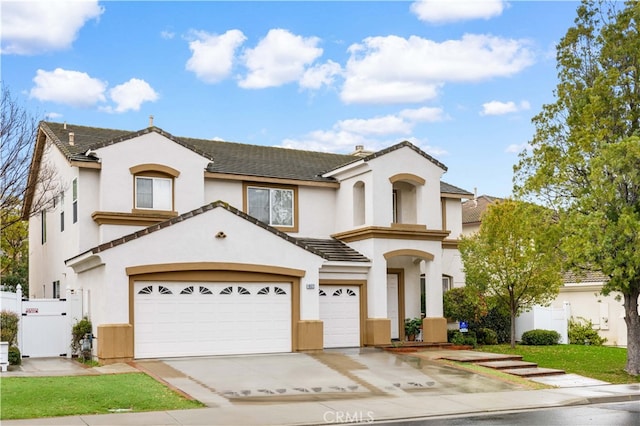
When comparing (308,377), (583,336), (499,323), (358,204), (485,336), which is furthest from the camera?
(583,336)

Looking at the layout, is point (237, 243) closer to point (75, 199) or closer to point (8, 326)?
point (75, 199)

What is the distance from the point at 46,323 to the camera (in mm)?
24703

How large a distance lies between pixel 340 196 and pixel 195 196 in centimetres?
602

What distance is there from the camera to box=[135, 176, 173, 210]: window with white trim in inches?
1037

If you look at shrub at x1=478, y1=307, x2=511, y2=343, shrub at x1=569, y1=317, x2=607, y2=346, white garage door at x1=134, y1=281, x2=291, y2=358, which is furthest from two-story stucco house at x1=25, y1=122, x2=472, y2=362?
shrub at x1=569, y1=317, x2=607, y2=346

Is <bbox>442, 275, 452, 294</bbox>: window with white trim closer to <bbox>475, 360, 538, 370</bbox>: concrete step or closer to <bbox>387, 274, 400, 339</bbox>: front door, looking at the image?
<bbox>387, 274, 400, 339</bbox>: front door

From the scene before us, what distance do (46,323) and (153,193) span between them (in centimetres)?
549

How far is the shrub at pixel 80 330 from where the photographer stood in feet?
77.3

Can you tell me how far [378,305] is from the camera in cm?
2767

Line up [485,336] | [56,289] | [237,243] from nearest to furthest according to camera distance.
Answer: [237,243] → [56,289] → [485,336]

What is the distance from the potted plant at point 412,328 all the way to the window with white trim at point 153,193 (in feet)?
32.0

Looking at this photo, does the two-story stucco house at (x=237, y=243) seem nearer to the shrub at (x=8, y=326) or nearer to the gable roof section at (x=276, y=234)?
the gable roof section at (x=276, y=234)

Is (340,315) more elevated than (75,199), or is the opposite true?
(75,199)

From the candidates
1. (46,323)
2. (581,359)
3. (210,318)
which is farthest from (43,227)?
(581,359)
